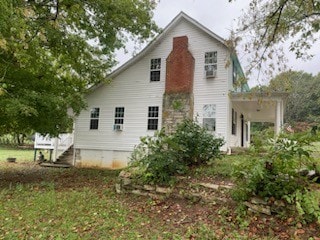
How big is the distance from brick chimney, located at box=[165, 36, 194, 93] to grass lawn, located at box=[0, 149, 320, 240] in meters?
6.68

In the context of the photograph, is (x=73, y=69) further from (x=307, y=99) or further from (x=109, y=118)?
(x=307, y=99)

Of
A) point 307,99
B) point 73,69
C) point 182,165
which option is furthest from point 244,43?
point 307,99

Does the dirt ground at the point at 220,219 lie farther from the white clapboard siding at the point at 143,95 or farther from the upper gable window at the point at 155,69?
the upper gable window at the point at 155,69

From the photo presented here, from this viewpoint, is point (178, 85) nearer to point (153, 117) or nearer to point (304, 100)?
point (153, 117)

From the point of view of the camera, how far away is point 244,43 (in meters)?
7.49

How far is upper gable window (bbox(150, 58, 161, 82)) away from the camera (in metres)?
13.9

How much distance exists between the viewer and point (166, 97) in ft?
43.7

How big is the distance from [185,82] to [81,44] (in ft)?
17.1

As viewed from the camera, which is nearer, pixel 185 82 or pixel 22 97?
pixel 22 97

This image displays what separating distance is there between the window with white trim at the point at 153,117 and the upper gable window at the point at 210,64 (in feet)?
10.4

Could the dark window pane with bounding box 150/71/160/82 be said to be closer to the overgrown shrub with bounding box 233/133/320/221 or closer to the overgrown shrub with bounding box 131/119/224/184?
the overgrown shrub with bounding box 131/119/224/184

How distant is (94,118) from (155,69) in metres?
4.70

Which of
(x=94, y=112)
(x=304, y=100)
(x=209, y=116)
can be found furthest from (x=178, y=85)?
(x=304, y=100)

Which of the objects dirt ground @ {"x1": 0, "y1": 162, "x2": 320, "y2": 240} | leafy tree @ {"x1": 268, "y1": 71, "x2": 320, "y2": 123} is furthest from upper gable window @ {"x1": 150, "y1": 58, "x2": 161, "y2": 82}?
leafy tree @ {"x1": 268, "y1": 71, "x2": 320, "y2": 123}
